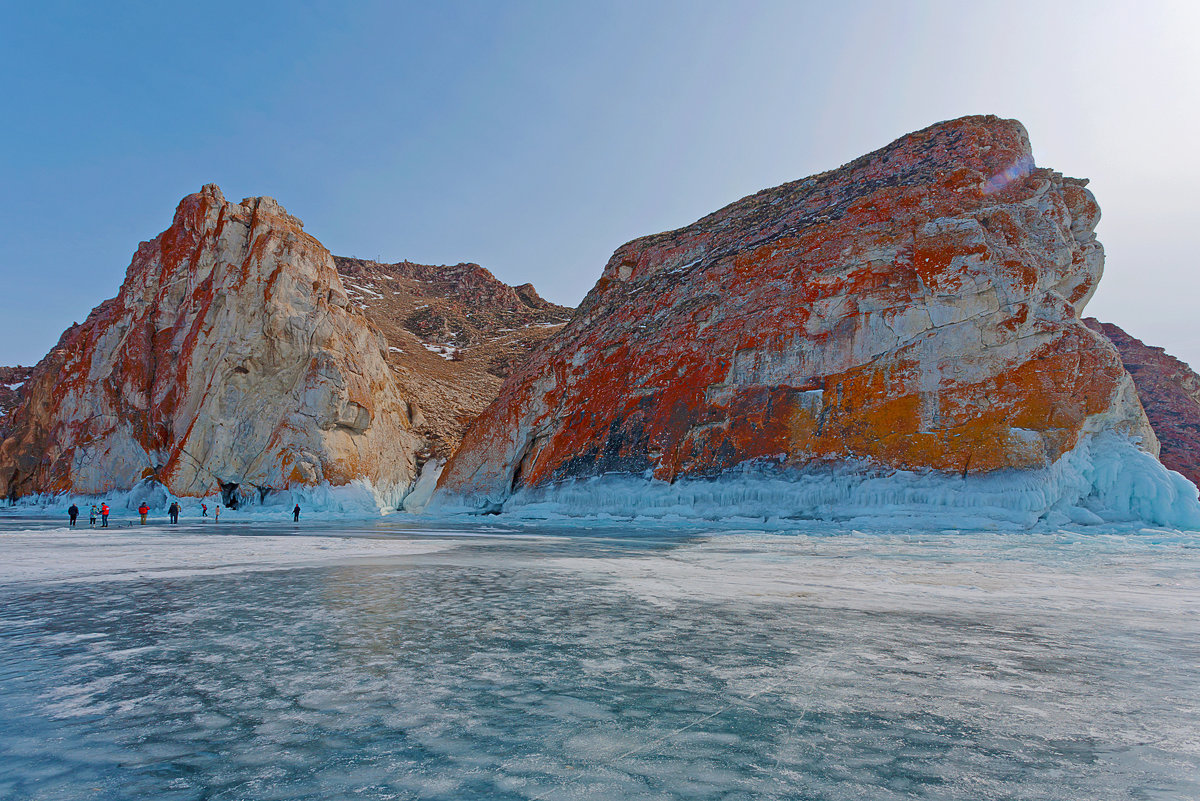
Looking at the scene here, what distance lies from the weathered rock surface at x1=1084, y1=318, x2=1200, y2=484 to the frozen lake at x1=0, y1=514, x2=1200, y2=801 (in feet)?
197

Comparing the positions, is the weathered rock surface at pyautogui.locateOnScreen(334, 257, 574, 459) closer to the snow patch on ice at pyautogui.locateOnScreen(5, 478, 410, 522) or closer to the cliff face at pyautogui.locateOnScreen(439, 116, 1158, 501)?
the snow patch on ice at pyautogui.locateOnScreen(5, 478, 410, 522)

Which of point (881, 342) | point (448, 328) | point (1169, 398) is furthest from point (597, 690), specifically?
point (448, 328)

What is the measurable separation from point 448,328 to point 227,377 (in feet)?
166

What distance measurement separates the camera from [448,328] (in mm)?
95812

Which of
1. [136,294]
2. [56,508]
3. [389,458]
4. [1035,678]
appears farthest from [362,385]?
[1035,678]

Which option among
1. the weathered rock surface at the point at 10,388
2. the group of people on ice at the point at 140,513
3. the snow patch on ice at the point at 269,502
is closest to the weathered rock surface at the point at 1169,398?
the snow patch on ice at the point at 269,502

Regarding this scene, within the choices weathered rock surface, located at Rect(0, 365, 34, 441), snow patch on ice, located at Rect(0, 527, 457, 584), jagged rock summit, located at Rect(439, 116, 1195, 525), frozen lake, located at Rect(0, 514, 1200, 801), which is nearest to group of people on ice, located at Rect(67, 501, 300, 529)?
snow patch on ice, located at Rect(0, 527, 457, 584)

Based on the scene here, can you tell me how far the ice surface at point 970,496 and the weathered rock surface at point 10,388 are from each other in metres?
79.0

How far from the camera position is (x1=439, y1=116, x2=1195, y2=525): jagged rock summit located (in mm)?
A: 25281

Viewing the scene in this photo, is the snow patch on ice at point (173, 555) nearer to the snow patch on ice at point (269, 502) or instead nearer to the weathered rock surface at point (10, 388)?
the snow patch on ice at point (269, 502)

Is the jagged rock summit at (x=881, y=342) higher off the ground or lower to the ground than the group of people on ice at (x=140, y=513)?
higher

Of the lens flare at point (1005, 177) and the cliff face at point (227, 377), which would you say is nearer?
the lens flare at point (1005, 177)

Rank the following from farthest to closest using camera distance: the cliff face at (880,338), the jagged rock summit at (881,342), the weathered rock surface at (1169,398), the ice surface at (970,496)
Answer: the weathered rock surface at (1169,398)
the cliff face at (880,338)
the jagged rock summit at (881,342)
the ice surface at (970,496)

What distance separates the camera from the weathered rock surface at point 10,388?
241 feet
